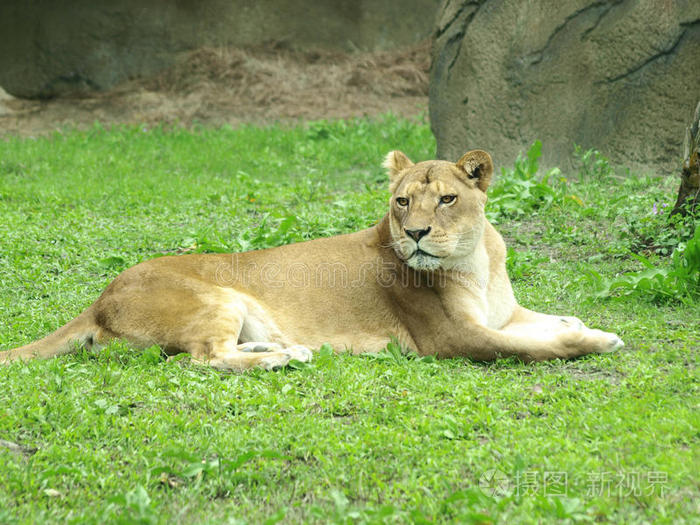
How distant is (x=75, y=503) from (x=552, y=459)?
199cm

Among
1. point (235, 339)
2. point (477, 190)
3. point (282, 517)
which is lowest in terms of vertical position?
point (235, 339)

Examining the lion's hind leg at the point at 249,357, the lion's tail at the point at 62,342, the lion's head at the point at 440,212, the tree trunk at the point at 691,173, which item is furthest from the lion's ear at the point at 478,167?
the lion's tail at the point at 62,342

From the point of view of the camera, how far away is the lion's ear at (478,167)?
520cm

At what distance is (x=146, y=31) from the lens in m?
17.2

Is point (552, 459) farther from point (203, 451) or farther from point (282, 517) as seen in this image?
point (203, 451)

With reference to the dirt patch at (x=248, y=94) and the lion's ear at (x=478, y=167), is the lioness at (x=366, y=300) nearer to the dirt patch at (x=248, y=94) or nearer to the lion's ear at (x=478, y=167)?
the lion's ear at (x=478, y=167)

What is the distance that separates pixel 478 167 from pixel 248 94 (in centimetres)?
1158

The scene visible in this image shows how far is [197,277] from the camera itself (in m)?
5.47

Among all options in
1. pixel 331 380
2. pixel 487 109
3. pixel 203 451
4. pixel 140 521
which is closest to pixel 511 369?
pixel 331 380

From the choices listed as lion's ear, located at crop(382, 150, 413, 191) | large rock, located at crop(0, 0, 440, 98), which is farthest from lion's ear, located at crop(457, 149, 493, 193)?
large rock, located at crop(0, 0, 440, 98)

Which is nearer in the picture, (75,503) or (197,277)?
(75,503)

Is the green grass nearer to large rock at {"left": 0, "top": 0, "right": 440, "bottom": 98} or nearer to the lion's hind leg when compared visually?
the lion's hind leg

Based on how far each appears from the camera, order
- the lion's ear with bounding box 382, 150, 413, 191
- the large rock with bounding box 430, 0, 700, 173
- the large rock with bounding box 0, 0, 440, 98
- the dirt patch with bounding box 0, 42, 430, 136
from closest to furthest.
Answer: the lion's ear with bounding box 382, 150, 413, 191
the large rock with bounding box 430, 0, 700, 173
the dirt patch with bounding box 0, 42, 430, 136
the large rock with bounding box 0, 0, 440, 98

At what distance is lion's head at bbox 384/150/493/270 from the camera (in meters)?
4.98
